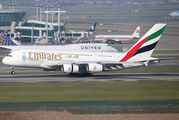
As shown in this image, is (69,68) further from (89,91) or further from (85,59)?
(89,91)

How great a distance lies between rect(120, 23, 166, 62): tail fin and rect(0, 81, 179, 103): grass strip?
7.97 meters

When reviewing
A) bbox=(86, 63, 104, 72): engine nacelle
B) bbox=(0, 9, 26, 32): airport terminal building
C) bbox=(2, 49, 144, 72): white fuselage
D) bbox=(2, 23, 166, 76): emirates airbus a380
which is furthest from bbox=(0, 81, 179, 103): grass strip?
bbox=(0, 9, 26, 32): airport terminal building

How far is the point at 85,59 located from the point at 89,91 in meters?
14.0

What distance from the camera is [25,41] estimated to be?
138 meters

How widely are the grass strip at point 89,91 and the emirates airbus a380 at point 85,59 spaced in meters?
5.60

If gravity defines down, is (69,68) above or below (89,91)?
above

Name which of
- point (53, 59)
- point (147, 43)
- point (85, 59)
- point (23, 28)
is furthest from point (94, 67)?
point (23, 28)

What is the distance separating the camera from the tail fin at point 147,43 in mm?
48000

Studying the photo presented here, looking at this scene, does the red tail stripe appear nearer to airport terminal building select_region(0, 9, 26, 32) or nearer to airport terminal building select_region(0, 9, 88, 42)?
airport terminal building select_region(0, 9, 88, 42)

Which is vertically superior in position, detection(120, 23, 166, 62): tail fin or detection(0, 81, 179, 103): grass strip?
detection(120, 23, 166, 62): tail fin

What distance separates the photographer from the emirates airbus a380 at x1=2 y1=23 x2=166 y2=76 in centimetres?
4638

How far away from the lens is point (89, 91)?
3541 cm

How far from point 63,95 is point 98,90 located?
5.54 m

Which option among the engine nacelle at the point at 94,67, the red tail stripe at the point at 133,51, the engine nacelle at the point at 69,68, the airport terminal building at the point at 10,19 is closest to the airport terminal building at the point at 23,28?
the airport terminal building at the point at 10,19
